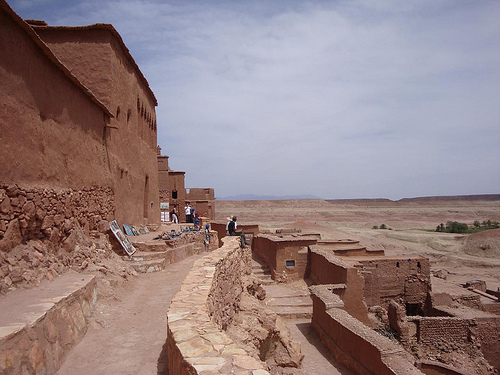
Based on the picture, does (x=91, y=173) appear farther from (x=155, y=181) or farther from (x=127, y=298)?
(x=155, y=181)

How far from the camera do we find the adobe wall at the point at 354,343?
786 cm

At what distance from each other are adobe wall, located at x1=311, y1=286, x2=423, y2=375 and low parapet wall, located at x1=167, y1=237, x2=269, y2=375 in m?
3.61

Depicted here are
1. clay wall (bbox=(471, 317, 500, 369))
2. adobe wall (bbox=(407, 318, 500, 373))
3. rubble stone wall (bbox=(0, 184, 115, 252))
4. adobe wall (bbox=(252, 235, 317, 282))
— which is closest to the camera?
rubble stone wall (bbox=(0, 184, 115, 252))

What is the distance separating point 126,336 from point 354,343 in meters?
5.87

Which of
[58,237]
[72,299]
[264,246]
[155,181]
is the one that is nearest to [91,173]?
[58,237]

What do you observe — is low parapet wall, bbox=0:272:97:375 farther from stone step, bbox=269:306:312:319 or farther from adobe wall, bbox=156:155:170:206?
adobe wall, bbox=156:155:170:206

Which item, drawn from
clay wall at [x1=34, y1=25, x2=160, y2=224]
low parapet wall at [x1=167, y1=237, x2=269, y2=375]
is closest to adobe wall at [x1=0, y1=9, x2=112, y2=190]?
clay wall at [x1=34, y1=25, x2=160, y2=224]

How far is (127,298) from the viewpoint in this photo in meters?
7.36

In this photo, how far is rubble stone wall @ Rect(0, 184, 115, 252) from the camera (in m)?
5.53

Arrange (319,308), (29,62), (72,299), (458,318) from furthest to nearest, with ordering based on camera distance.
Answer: (458,318), (319,308), (29,62), (72,299)

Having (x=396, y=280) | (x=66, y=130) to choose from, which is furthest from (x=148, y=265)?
(x=396, y=280)

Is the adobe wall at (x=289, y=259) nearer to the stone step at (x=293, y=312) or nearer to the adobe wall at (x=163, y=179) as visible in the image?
the stone step at (x=293, y=312)

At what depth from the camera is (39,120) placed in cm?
667

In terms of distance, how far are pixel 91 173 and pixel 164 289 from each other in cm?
355
